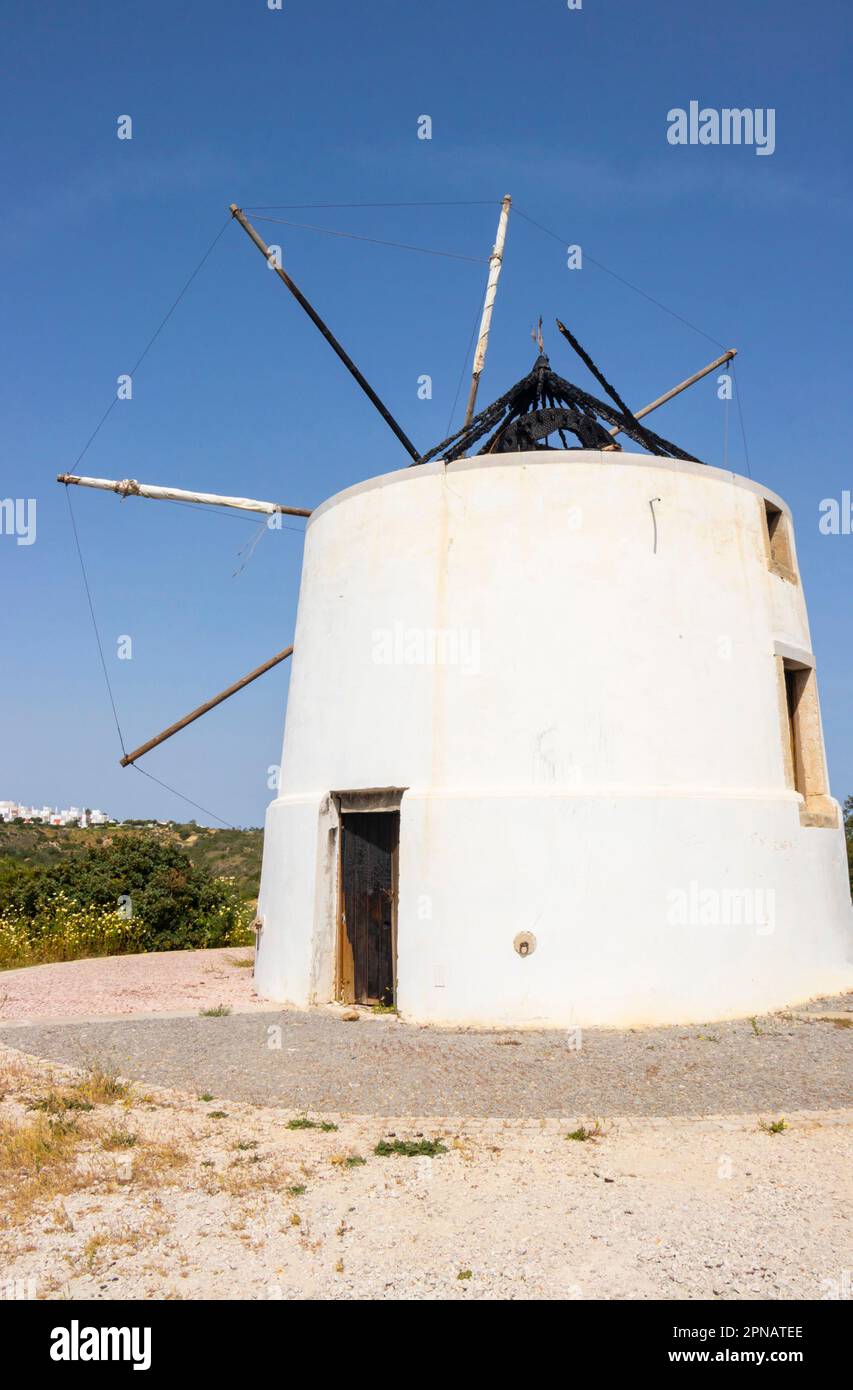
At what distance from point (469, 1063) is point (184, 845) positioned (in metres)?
37.3

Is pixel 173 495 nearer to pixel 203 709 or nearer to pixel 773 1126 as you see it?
pixel 203 709

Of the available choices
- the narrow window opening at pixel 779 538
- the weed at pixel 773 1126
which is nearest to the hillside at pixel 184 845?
the narrow window opening at pixel 779 538

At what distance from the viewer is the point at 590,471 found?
1094 cm

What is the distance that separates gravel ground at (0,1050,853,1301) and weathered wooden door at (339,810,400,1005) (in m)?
4.43

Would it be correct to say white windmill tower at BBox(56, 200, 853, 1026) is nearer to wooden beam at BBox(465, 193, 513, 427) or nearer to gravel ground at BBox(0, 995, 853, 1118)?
gravel ground at BBox(0, 995, 853, 1118)

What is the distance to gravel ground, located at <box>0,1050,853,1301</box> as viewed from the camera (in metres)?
3.89

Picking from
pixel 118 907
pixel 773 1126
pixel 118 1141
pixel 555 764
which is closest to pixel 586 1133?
pixel 773 1126

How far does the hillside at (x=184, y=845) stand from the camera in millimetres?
32781

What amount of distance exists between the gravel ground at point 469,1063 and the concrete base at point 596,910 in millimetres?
420

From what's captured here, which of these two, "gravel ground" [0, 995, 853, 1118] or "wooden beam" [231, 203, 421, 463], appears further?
"wooden beam" [231, 203, 421, 463]

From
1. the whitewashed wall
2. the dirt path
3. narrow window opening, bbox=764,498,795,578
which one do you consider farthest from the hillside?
narrow window opening, bbox=764,498,795,578

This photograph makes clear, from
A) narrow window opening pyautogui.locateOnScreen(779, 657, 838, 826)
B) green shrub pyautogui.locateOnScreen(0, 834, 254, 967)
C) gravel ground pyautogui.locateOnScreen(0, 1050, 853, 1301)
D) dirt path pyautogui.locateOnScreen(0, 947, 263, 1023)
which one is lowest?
gravel ground pyautogui.locateOnScreen(0, 1050, 853, 1301)
